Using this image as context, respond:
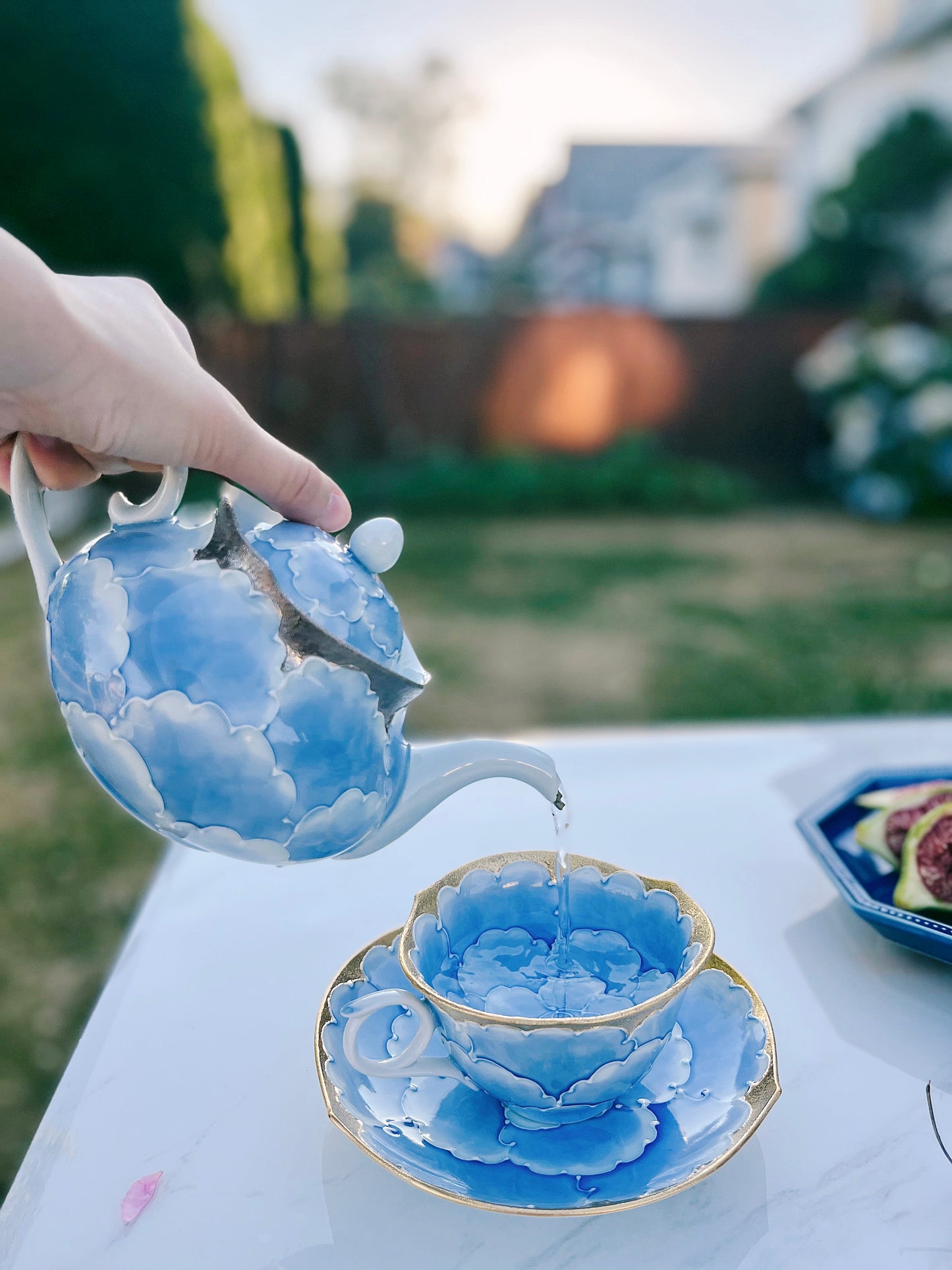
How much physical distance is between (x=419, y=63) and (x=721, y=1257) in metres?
31.9

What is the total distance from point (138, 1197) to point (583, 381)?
10.4 meters

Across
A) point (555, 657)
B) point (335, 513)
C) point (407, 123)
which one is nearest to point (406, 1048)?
point (335, 513)

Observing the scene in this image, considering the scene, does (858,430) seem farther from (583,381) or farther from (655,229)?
→ (655,229)

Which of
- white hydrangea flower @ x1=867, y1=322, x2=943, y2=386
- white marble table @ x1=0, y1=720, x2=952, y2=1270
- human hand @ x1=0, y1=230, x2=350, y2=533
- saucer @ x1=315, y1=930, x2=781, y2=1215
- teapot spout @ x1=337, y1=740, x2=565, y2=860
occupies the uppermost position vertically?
human hand @ x1=0, y1=230, x2=350, y2=533

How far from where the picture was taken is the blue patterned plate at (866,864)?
1.14 meters

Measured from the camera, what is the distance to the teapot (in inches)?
34.8

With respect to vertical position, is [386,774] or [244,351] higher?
Result: [386,774]

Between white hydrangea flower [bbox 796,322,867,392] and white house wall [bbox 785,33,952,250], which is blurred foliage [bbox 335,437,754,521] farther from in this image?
white house wall [bbox 785,33,952,250]

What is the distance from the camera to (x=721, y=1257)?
0.83 metres

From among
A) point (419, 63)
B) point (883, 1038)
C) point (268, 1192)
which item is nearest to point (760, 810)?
point (883, 1038)

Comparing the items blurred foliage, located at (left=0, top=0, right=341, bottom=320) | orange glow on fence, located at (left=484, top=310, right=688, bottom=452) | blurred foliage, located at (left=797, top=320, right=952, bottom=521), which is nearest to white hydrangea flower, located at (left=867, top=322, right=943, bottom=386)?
blurred foliage, located at (left=797, top=320, right=952, bottom=521)

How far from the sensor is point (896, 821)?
1.36 m

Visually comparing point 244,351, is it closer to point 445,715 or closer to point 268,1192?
point 445,715

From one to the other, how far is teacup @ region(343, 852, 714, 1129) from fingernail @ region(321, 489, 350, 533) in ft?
1.28
